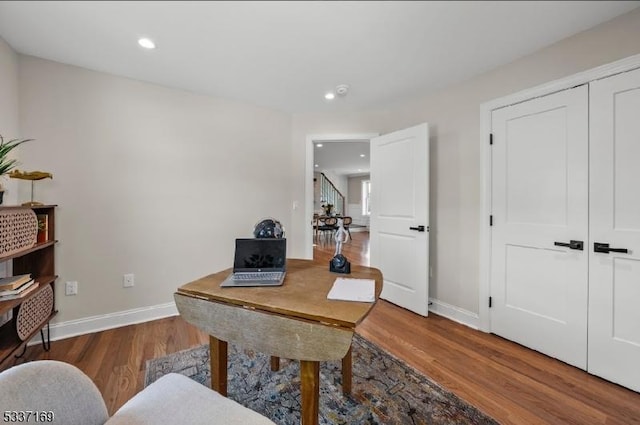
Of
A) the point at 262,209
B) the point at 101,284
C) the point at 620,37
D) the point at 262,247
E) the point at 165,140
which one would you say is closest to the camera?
the point at 262,247

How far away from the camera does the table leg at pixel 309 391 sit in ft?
3.59

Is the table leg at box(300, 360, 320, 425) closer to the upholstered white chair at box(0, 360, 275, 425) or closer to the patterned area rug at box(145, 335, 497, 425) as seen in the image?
the upholstered white chair at box(0, 360, 275, 425)

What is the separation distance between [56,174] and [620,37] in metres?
4.13

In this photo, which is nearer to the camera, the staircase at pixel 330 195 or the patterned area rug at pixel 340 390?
the patterned area rug at pixel 340 390

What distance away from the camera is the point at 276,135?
10.9 feet

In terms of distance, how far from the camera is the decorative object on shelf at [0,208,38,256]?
1.50m

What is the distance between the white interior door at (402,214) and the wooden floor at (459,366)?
0.37 meters

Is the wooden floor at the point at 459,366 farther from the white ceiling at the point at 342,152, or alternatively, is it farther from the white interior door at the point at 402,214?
the white ceiling at the point at 342,152

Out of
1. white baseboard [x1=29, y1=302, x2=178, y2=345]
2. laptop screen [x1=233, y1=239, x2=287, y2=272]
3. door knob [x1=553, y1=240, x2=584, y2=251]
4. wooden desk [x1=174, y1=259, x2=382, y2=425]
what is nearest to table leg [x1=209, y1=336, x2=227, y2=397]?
wooden desk [x1=174, y1=259, x2=382, y2=425]

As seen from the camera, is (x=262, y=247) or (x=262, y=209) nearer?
(x=262, y=247)

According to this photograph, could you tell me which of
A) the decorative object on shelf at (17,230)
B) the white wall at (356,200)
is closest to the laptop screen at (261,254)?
the decorative object on shelf at (17,230)

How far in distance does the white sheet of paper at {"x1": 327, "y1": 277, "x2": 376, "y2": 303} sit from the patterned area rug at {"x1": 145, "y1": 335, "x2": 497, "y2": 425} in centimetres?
68

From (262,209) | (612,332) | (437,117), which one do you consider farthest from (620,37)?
(262,209)

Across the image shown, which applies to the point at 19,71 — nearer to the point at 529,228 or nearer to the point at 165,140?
the point at 165,140
